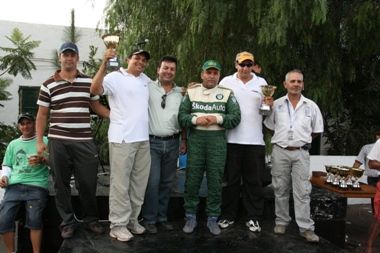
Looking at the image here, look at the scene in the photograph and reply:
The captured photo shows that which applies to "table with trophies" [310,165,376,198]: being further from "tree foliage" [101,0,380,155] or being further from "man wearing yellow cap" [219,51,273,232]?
"man wearing yellow cap" [219,51,273,232]

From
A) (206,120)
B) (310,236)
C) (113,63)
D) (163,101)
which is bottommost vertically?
(310,236)

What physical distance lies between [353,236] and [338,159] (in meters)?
2.19

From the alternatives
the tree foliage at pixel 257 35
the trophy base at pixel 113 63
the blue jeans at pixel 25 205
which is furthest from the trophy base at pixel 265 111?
the blue jeans at pixel 25 205

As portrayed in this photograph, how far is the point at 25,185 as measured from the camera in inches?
158

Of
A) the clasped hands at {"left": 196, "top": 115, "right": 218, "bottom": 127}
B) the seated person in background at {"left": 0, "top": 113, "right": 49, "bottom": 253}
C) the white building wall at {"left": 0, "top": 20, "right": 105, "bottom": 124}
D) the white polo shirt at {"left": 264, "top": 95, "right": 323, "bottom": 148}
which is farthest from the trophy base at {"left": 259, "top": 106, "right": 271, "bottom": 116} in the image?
the white building wall at {"left": 0, "top": 20, "right": 105, "bottom": 124}

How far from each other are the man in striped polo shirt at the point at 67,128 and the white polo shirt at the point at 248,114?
1306 mm

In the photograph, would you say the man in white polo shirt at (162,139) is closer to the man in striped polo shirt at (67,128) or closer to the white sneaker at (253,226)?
the man in striped polo shirt at (67,128)

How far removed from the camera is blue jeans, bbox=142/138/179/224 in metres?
3.81

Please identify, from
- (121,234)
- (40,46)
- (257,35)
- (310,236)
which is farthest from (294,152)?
(40,46)

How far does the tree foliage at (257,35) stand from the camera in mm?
5594

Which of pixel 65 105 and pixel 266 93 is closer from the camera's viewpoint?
pixel 65 105

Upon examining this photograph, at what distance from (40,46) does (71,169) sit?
11.2 m

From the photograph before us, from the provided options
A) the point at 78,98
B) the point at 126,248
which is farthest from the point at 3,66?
the point at 126,248

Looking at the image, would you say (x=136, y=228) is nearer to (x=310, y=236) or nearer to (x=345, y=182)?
(x=310, y=236)
